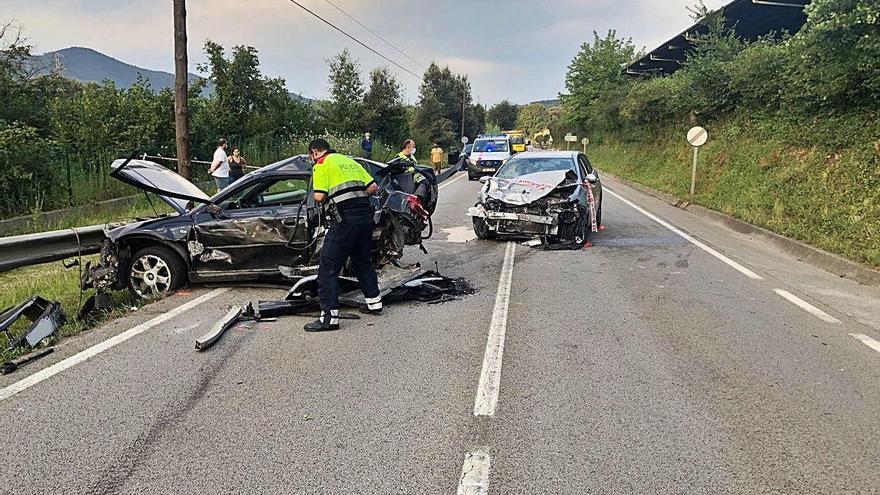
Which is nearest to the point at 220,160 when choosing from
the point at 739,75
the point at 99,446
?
the point at 99,446

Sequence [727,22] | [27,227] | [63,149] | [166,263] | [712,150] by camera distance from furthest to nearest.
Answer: [727,22], [712,150], [63,149], [27,227], [166,263]

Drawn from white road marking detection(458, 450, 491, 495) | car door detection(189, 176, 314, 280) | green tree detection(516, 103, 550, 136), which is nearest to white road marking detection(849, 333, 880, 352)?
white road marking detection(458, 450, 491, 495)

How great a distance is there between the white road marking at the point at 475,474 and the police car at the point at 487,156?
2202 centimetres

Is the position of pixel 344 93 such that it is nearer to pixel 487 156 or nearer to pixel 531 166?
pixel 487 156

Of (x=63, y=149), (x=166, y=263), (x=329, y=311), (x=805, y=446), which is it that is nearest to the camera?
(x=805, y=446)

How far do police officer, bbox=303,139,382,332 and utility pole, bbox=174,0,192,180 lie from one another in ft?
25.5

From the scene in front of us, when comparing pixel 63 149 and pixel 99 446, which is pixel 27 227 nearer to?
pixel 63 149

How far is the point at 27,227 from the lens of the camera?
35.8ft

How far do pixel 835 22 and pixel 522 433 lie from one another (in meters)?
11.6

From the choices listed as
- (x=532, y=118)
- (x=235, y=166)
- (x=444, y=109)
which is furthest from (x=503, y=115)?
(x=235, y=166)

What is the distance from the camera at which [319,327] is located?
5723mm

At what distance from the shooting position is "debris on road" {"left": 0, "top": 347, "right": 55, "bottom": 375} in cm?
474

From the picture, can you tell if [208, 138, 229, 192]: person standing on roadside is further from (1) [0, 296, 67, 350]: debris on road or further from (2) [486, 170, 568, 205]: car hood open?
(1) [0, 296, 67, 350]: debris on road

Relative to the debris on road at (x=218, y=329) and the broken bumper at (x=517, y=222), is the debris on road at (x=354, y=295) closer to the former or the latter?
the debris on road at (x=218, y=329)
